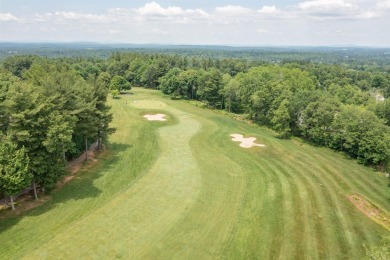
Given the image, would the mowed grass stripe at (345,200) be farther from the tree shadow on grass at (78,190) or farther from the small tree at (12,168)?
the small tree at (12,168)

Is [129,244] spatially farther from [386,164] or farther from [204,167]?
[386,164]

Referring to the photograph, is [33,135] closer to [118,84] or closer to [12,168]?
[12,168]

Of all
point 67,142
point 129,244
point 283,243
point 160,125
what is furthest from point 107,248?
point 160,125

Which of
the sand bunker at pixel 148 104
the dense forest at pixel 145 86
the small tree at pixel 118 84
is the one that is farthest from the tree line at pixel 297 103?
the sand bunker at pixel 148 104

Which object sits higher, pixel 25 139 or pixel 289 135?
pixel 25 139

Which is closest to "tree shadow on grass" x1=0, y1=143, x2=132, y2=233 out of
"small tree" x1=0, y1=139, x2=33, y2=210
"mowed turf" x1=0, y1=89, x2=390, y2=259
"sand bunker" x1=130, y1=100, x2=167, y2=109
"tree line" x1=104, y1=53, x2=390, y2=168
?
"mowed turf" x1=0, y1=89, x2=390, y2=259

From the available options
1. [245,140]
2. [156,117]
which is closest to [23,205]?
[245,140]
